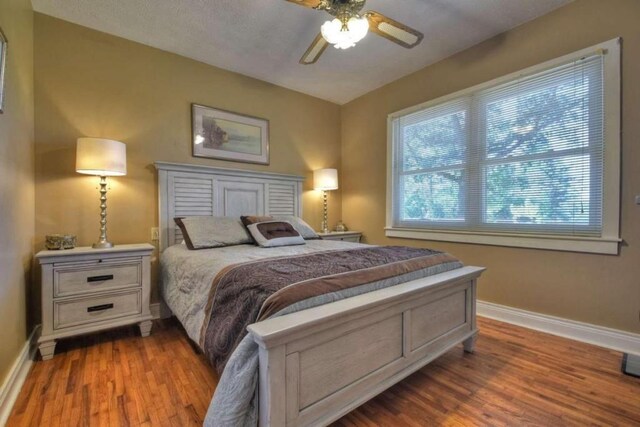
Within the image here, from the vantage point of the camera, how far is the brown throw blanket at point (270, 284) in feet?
3.91

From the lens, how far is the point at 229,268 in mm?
1542

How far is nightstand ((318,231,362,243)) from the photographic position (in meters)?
3.53

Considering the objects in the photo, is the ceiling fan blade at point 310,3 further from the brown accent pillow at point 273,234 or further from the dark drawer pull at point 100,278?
the dark drawer pull at point 100,278

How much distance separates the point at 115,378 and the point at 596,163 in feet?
11.6

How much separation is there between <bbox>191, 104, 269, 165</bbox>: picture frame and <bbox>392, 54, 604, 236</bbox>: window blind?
1.71m

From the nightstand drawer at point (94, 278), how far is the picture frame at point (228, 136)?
1.30 meters

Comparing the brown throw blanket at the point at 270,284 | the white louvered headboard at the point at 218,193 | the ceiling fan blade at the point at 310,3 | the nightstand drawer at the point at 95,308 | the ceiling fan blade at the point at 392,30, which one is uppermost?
the ceiling fan blade at the point at 310,3

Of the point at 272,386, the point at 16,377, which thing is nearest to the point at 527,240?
the point at 272,386

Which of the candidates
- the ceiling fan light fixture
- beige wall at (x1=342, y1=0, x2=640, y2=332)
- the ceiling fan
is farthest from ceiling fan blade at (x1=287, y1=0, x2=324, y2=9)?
beige wall at (x1=342, y1=0, x2=640, y2=332)

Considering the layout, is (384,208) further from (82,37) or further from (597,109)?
(82,37)

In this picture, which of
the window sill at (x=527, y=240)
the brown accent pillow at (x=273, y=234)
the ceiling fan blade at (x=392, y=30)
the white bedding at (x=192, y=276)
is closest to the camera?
the white bedding at (x=192, y=276)

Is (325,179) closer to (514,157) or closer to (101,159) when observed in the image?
(514,157)

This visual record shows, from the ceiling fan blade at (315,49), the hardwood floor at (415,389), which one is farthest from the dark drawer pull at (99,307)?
the ceiling fan blade at (315,49)

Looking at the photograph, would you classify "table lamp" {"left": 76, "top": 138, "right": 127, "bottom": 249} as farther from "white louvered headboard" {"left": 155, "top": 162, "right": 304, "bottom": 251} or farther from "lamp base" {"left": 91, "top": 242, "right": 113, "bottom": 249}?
"white louvered headboard" {"left": 155, "top": 162, "right": 304, "bottom": 251}
